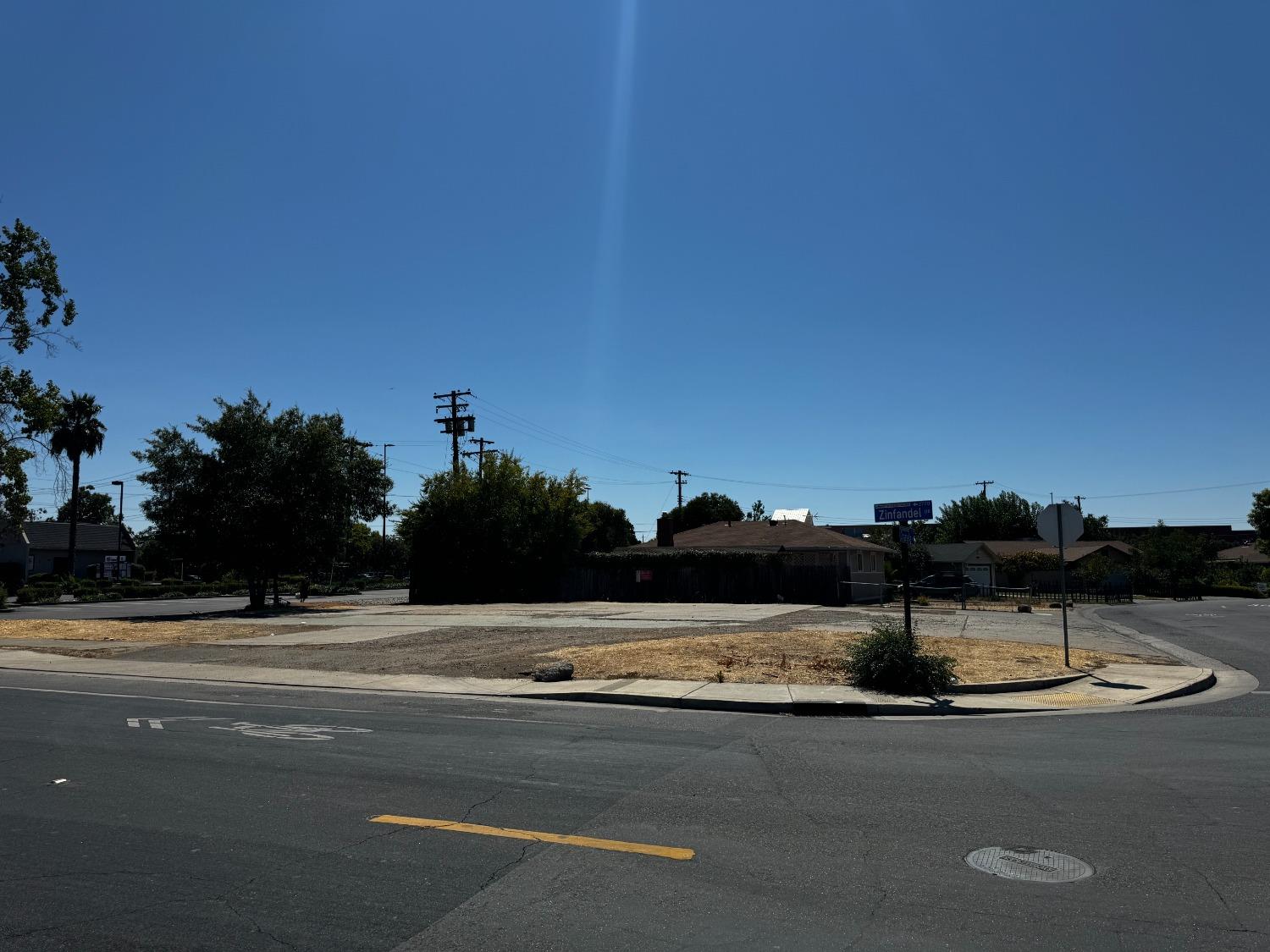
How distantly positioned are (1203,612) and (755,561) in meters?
17.7

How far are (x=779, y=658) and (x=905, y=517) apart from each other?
12.0ft

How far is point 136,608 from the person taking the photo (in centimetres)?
4316

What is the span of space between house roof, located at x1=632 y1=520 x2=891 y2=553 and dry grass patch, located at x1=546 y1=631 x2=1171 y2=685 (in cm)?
2553

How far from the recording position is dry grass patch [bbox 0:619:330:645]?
80.0 feet

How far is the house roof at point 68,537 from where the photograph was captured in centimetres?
7575

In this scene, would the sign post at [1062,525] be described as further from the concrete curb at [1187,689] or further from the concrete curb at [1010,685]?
the concrete curb at [1187,689]

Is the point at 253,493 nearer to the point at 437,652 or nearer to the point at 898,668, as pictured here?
the point at 437,652

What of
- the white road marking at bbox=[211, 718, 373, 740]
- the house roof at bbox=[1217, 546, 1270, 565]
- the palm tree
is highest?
the palm tree

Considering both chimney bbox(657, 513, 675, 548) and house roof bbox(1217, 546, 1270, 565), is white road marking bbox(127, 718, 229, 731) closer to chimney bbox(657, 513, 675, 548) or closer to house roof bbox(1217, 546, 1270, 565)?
chimney bbox(657, 513, 675, 548)

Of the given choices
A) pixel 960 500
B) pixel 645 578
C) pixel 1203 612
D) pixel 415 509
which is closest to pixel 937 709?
pixel 1203 612

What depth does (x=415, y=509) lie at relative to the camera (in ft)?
155

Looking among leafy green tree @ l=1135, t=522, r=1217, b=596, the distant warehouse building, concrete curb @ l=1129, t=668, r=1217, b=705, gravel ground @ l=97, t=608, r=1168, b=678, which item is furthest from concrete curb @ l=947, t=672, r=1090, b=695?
leafy green tree @ l=1135, t=522, r=1217, b=596

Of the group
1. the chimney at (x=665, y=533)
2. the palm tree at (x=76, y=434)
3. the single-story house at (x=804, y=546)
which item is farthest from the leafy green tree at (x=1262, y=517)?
the palm tree at (x=76, y=434)

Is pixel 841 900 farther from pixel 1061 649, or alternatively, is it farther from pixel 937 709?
pixel 1061 649
